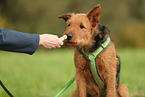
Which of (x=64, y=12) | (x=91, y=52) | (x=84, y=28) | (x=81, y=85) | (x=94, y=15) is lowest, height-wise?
(x=81, y=85)

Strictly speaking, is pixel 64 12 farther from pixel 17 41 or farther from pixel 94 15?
pixel 17 41

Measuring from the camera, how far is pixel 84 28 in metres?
3.42

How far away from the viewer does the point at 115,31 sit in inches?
1153

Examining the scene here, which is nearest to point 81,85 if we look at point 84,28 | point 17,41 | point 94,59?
point 94,59

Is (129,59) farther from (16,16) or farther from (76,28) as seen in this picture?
(16,16)

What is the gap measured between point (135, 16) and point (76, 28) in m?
30.7

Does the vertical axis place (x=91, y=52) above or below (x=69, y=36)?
below

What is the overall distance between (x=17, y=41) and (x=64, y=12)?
83.8 feet

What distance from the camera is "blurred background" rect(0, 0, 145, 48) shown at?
27.1 m

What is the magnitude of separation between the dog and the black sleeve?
0.78m

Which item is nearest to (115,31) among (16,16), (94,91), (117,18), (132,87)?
(117,18)

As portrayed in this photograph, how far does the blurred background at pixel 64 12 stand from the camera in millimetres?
27109

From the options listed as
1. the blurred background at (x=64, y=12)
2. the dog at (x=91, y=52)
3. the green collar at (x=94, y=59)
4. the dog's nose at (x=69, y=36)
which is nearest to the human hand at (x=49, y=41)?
the dog's nose at (x=69, y=36)

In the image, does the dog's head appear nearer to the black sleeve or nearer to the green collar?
the green collar
